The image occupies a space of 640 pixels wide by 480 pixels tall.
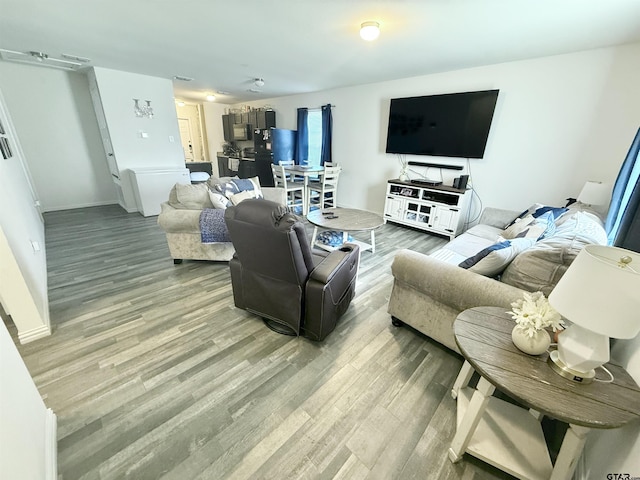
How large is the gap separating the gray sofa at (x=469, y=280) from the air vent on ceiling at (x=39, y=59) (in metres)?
5.28

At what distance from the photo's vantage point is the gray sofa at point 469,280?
1.34 m

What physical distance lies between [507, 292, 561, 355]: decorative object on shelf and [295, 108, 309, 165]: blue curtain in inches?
220

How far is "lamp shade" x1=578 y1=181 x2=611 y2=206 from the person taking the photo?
2531 mm

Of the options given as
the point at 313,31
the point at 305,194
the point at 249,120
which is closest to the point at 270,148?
the point at 249,120

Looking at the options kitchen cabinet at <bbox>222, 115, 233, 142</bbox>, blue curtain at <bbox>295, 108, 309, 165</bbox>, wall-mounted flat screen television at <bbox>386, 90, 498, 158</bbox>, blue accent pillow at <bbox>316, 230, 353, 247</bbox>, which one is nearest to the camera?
blue accent pillow at <bbox>316, 230, 353, 247</bbox>

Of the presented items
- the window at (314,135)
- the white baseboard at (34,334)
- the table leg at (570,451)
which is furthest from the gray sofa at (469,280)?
the window at (314,135)

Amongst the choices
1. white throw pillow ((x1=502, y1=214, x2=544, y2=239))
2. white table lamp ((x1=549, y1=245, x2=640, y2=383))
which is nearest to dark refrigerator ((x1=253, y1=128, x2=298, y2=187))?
white throw pillow ((x1=502, y1=214, x2=544, y2=239))

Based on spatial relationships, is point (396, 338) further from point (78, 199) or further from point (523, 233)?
point (78, 199)

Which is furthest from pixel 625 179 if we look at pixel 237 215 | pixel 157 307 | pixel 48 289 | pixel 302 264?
pixel 48 289

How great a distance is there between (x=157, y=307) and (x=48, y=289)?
1.18 metres

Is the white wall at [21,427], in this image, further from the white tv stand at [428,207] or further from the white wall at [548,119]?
the white wall at [548,119]

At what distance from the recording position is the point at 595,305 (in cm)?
78

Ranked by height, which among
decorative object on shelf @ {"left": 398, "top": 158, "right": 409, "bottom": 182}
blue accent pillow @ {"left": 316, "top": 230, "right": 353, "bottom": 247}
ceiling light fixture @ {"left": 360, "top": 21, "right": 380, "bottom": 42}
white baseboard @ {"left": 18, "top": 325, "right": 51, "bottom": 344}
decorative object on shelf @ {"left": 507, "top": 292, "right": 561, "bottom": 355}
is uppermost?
ceiling light fixture @ {"left": 360, "top": 21, "right": 380, "bottom": 42}

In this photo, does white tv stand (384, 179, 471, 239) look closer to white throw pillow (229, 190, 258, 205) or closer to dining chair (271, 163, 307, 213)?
dining chair (271, 163, 307, 213)
